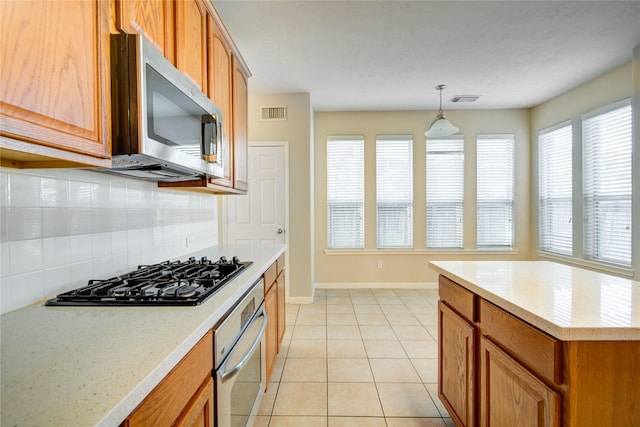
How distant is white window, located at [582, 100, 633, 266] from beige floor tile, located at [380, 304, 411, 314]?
2222 millimetres

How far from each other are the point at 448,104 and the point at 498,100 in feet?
2.15

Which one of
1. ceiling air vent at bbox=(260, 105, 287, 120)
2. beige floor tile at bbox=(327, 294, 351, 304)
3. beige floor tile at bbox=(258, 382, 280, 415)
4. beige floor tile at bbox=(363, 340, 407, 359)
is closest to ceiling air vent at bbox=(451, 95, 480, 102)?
ceiling air vent at bbox=(260, 105, 287, 120)

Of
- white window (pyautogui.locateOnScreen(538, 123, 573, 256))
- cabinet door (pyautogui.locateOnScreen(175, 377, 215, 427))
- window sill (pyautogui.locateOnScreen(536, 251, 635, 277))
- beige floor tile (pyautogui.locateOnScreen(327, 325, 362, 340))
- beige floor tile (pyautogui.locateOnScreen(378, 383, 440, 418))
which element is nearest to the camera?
cabinet door (pyautogui.locateOnScreen(175, 377, 215, 427))

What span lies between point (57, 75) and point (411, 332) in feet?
10.2

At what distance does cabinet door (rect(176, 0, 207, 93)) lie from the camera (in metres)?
1.39

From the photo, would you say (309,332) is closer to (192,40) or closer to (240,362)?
(240,362)

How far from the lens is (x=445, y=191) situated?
4.41 metres

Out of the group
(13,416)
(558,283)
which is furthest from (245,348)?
(558,283)

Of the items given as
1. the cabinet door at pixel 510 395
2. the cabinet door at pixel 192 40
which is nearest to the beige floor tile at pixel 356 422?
the cabinet door at pixel 510 395

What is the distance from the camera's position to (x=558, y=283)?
1254mm

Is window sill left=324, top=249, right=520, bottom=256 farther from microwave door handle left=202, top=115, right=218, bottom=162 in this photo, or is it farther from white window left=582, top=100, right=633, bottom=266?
microwave door handle left=202, top=115, right=218, bottom=162

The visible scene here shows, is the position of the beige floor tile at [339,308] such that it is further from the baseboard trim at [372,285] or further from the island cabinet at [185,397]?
the island cabinet at [185,397]

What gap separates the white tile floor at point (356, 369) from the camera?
1.74 meters

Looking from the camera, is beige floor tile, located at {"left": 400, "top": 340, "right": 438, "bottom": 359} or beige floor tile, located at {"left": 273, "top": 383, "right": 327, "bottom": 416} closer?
beige floor tile, located at {"left": 273, "top": 383, "right": 327, "bottom": 416}
